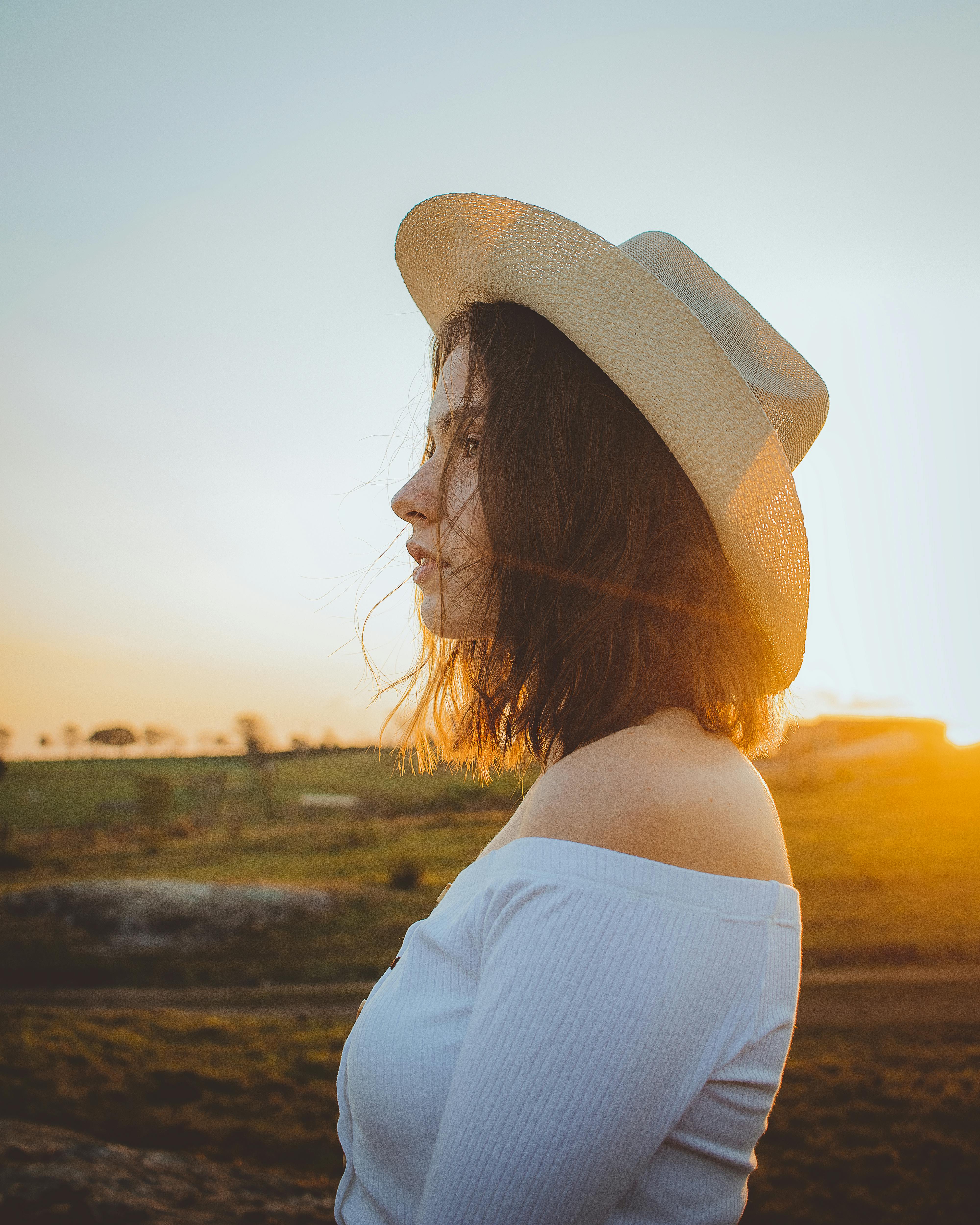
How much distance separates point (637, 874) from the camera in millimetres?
834

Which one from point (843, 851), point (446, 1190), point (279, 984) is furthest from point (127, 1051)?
point (843, 851)

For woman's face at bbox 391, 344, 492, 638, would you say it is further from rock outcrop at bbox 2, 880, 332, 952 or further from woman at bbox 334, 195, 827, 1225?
rock outcrop at bbox 2, 880, 332, 952

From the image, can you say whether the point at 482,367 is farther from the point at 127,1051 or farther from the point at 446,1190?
the point at 127,1051

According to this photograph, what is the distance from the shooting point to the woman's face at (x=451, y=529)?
119cm

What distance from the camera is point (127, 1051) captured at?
22.1 feet

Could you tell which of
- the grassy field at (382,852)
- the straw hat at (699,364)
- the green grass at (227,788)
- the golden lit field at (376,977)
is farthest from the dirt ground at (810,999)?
the green grass at (227,788)

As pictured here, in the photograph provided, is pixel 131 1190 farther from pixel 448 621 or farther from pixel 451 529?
pixel 451 529

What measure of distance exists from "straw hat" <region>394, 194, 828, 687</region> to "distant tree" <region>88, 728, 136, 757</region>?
39998 mm

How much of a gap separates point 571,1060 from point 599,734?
453 millimetres

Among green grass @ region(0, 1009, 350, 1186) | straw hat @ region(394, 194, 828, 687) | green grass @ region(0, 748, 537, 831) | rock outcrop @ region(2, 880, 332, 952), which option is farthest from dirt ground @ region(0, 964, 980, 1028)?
green grass @ region(0, 748, 537, 831)

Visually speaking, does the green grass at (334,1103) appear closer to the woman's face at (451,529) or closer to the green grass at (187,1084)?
the green grass at (187,1084)

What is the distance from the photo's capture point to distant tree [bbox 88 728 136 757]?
35000 mm

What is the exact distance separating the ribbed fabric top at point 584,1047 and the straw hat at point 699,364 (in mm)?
531

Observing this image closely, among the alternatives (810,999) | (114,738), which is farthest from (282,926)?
(114,738)
